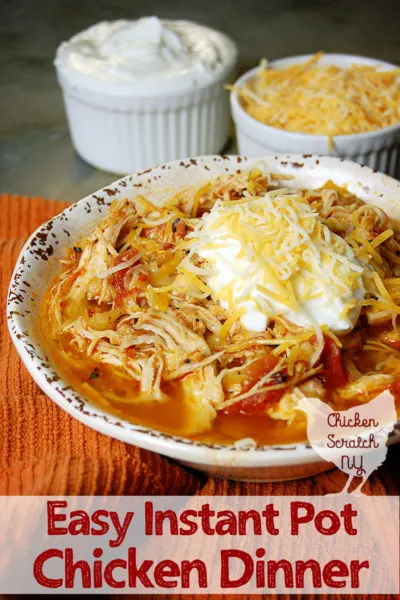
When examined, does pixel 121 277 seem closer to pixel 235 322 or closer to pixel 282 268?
pixel 235 322

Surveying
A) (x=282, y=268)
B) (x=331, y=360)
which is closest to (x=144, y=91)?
(x=282, y=268)

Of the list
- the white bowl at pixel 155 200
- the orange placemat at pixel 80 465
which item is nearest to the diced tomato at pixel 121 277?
the white bowl at pixel 155 200

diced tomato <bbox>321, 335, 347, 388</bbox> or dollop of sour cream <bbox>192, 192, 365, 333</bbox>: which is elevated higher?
dollop of sour cream <bbox>192, 192, 365, 333</bbox>

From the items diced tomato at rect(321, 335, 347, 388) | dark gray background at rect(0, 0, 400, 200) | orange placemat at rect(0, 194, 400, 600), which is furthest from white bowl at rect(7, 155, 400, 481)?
dark gray background at rect(0, 0, 400, 200)

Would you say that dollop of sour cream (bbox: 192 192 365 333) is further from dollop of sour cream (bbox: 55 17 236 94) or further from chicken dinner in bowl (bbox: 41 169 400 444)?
dollop of sour cream (bbox: 55 17 236 94)

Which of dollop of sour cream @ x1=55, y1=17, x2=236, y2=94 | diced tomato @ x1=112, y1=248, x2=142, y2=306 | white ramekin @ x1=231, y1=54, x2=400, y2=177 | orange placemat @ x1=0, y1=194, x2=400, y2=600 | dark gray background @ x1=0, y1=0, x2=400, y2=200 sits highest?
dollop of sour cream @ x1=55, y1=17, x2=236, y2=94

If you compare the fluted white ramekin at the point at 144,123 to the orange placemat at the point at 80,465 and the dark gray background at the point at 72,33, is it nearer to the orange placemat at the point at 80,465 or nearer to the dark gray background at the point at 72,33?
the dark gray background at the point at 72,33

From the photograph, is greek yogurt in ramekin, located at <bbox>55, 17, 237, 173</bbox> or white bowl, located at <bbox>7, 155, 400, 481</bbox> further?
greek yogurt in ramekin, located at <bbox>55, 17, 237, 173</bbox>
